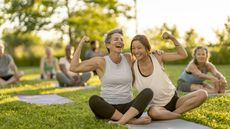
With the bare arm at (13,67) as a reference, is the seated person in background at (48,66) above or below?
below

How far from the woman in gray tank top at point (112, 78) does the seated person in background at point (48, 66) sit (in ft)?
28.0

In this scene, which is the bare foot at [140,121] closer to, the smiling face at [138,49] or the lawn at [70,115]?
the lawn at [70,115]

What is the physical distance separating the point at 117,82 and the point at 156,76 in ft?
1.53

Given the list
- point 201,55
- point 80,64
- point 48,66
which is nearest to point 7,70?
point 48,66

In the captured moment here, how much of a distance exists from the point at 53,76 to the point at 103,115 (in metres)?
9.80

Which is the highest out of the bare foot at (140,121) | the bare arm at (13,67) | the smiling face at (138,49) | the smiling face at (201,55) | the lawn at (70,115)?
the smiling face at (138,49)

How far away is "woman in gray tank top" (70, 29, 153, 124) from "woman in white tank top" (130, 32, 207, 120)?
137 millimetres

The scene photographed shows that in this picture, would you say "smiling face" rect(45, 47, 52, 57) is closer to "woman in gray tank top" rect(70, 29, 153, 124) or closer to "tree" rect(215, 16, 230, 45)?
"woman in gray tank top" rect(70, 29, 153, 124)

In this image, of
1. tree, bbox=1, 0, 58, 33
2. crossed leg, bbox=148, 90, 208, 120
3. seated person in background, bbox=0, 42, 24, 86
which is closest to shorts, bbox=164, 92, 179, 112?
crossed leg, bbox=148, 90, 208, 120

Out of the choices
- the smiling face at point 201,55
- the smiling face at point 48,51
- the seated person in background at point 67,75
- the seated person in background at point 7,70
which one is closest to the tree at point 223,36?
the smiling face at point 48,51

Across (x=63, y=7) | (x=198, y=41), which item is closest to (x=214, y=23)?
(x=198, y=41)

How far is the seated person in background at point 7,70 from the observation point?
→ 1162 centimetres

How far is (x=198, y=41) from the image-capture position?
85.3ft

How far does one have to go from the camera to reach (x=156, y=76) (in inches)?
200
